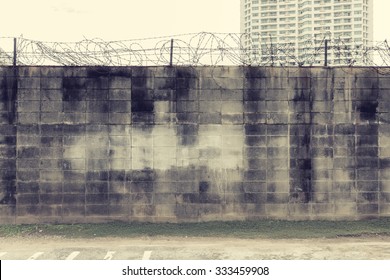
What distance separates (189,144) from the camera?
1279 centimetres

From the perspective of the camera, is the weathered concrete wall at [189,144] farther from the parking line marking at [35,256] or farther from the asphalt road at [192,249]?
the parking line marking at [35,256]

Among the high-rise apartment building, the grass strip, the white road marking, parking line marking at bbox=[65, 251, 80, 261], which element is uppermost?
the high-rise apartment building

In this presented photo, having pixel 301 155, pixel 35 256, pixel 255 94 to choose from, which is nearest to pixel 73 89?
pixel 35 256

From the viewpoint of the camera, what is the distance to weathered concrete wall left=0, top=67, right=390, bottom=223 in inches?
499

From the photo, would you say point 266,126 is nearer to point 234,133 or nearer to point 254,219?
point 234,133

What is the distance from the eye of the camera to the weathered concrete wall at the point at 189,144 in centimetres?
1266

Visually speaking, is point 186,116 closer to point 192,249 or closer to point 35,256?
point 192,249

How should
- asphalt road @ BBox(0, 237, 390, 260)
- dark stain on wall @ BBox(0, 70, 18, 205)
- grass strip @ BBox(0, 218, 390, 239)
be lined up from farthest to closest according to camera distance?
dark stain on wall @ BBox(0, 70, 18, 205) → grass strip @ BBox(0, 218, 390, 239) → asphalt road @ BBox(0, 237, 390, 260)

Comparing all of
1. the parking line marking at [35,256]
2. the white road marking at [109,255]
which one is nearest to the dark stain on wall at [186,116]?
the white road marking at [109,255]

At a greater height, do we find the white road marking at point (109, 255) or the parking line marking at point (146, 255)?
the parking line marking at point (146, 255)

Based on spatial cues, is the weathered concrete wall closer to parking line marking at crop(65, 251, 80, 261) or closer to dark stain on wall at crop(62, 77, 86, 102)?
dark stain on wall at crop(62, 77, 86, 102)

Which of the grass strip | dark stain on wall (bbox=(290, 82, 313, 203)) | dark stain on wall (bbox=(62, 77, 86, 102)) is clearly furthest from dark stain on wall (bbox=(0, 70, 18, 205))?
dark stain on wall (bbox=(290, 82, 313, 203))

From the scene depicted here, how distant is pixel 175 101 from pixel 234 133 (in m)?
2.20

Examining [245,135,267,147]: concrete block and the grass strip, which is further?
[245,135,267,147]: concrete block
